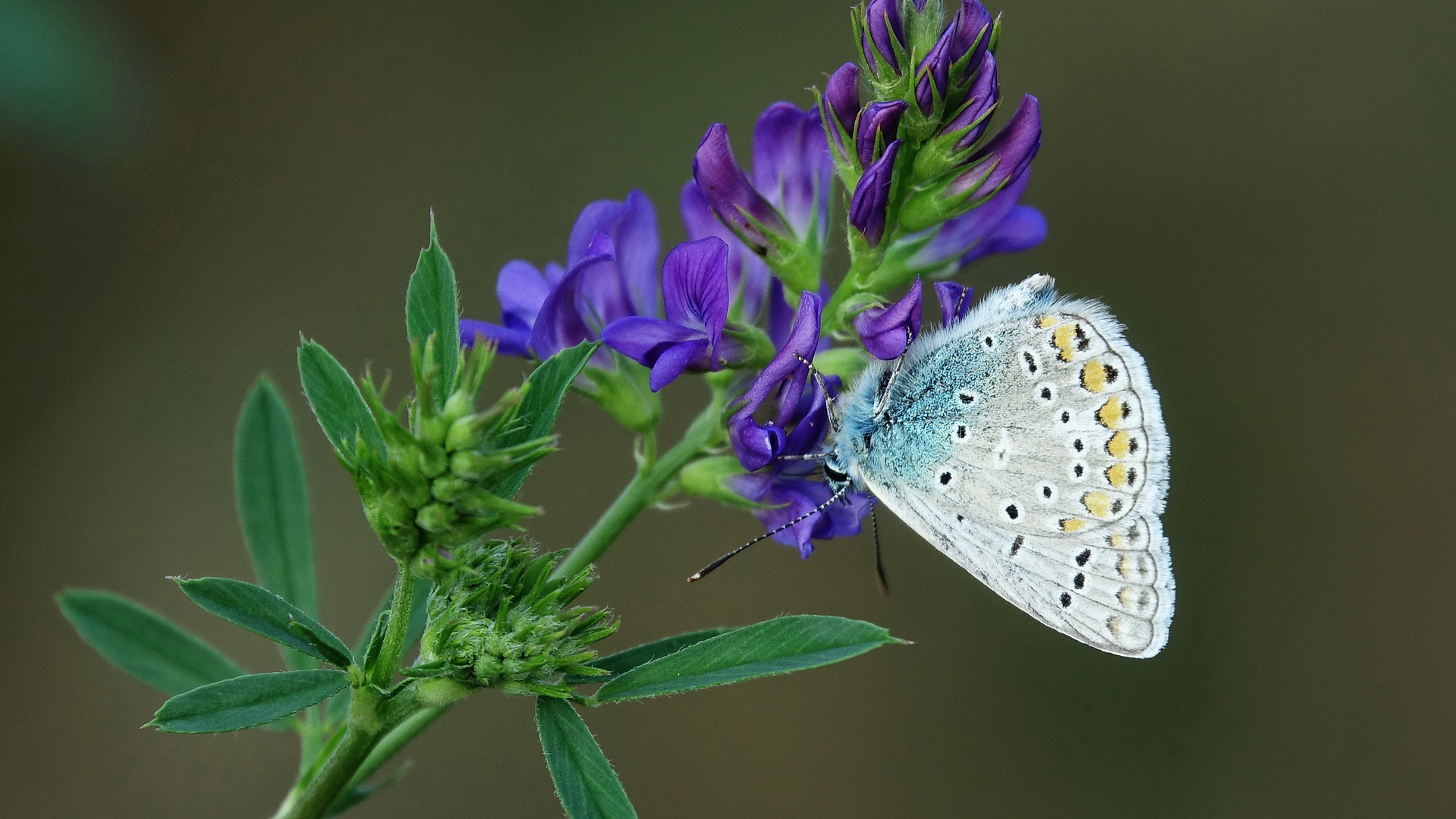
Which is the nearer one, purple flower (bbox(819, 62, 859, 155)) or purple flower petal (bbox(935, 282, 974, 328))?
purple flower (bbox(819, 62, 859, 155))

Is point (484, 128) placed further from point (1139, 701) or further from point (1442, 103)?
point (1442, 103)

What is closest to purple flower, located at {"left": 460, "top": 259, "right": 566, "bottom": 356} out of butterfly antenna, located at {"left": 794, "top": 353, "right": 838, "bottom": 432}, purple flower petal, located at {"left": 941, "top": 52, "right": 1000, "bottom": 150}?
butterfly antenna, located at {"left": 794, "top": 353, "right": 838, "bottom": 432}

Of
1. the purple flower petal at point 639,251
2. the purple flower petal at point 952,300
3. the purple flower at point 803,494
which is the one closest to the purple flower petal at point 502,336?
the purple flower petal at point 639,251

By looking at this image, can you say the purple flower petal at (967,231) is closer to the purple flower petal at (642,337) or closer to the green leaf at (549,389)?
the purple flower petal at (642,337)

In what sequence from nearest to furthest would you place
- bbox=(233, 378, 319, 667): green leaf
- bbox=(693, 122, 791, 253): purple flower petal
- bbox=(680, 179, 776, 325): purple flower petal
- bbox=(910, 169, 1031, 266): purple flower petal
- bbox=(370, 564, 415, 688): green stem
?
bbox=(370, 564, 415, 688): green stem → bbox=(693, 122, 791, 253): purple flower petal → bbox=(910, 169, 1031, 266): purple flower petal → bbox=(680, 179, 776, 325): purple flower petal → bbox=(233, 378, 319, 667): green leaf

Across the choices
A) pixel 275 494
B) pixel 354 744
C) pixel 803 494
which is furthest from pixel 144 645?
pixel 803 494

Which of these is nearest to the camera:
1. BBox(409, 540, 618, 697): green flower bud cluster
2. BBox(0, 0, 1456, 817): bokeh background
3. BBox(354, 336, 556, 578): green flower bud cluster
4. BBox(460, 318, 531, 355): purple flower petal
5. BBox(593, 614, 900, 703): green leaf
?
BBox(354, 336, 556, 578): green flower bud cluster

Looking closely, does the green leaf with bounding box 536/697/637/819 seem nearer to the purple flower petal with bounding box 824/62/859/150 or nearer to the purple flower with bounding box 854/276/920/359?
the purple flower with bounding box 854/276/920/359

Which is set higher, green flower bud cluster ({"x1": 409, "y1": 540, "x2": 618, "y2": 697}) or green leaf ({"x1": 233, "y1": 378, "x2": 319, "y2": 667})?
green leaf ({"x1": 233, "y1": 378, "x2": 319, "y2": 667})

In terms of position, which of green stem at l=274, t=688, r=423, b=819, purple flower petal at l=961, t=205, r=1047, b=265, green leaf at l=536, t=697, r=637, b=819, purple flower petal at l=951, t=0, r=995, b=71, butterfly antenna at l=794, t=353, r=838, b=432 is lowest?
green leaf at l=536, t=697, r=637, b=819
